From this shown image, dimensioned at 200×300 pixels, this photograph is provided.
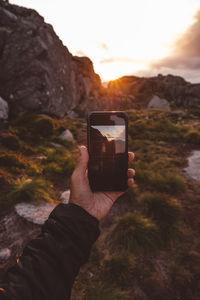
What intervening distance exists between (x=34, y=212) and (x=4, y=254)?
92 centimetres

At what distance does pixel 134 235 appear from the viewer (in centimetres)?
337

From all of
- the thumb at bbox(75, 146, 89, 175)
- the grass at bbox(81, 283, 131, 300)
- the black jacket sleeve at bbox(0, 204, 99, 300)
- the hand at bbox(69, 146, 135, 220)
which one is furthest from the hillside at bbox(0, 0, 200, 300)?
the thumb at bbox(75, 146, 89, 175)

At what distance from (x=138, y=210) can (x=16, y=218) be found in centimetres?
292

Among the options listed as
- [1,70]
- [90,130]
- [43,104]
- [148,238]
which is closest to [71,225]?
[90,130]

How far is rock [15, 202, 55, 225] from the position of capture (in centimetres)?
319

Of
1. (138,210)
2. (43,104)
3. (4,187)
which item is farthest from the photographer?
(43,104)

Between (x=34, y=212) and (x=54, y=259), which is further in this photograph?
(x=34, y=212)

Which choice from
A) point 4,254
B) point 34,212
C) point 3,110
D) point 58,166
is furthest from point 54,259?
point 3,110

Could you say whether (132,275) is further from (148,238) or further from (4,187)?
(4,187)

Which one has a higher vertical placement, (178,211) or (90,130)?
(90,130)

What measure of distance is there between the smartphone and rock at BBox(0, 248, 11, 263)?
1.77 meters

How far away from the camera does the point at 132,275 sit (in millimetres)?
2730

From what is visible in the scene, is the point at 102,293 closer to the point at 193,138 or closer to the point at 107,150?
the point at 107,150

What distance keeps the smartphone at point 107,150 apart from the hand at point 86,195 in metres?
0.12
